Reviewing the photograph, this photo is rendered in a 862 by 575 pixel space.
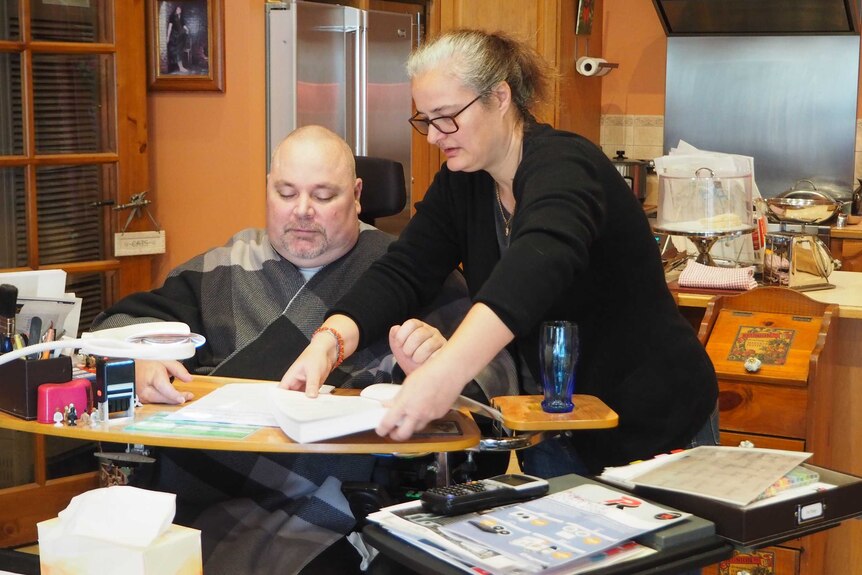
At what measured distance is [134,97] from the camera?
3857 mm

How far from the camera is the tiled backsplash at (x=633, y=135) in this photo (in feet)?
21.2

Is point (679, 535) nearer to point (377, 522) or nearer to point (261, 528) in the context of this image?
point (377, 522)

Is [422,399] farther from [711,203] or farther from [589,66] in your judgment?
[589,66]

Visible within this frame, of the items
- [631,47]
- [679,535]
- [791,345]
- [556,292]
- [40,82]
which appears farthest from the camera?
[631,47]

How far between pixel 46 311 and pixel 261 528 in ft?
1.83

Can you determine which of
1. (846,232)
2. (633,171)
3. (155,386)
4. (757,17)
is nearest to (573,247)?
(155,386)

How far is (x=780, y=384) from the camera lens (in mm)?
2789

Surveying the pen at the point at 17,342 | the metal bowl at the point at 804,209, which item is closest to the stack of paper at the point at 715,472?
the pen at the point at 17,342

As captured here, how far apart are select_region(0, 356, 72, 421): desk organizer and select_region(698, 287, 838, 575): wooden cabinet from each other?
1.78 meters

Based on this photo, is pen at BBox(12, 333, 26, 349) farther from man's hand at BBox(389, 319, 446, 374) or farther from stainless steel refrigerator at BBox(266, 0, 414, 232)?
stainless steel refrigerator at BBox(266, 0, 414, 232)

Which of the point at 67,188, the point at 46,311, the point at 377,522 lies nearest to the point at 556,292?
the point at 377,522

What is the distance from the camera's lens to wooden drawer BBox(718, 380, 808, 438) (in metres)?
2.79

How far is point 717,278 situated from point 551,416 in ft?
4.94

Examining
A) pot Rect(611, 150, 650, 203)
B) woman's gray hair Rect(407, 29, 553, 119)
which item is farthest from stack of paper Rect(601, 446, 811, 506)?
pot Rect(611, 150, 650, 203)
